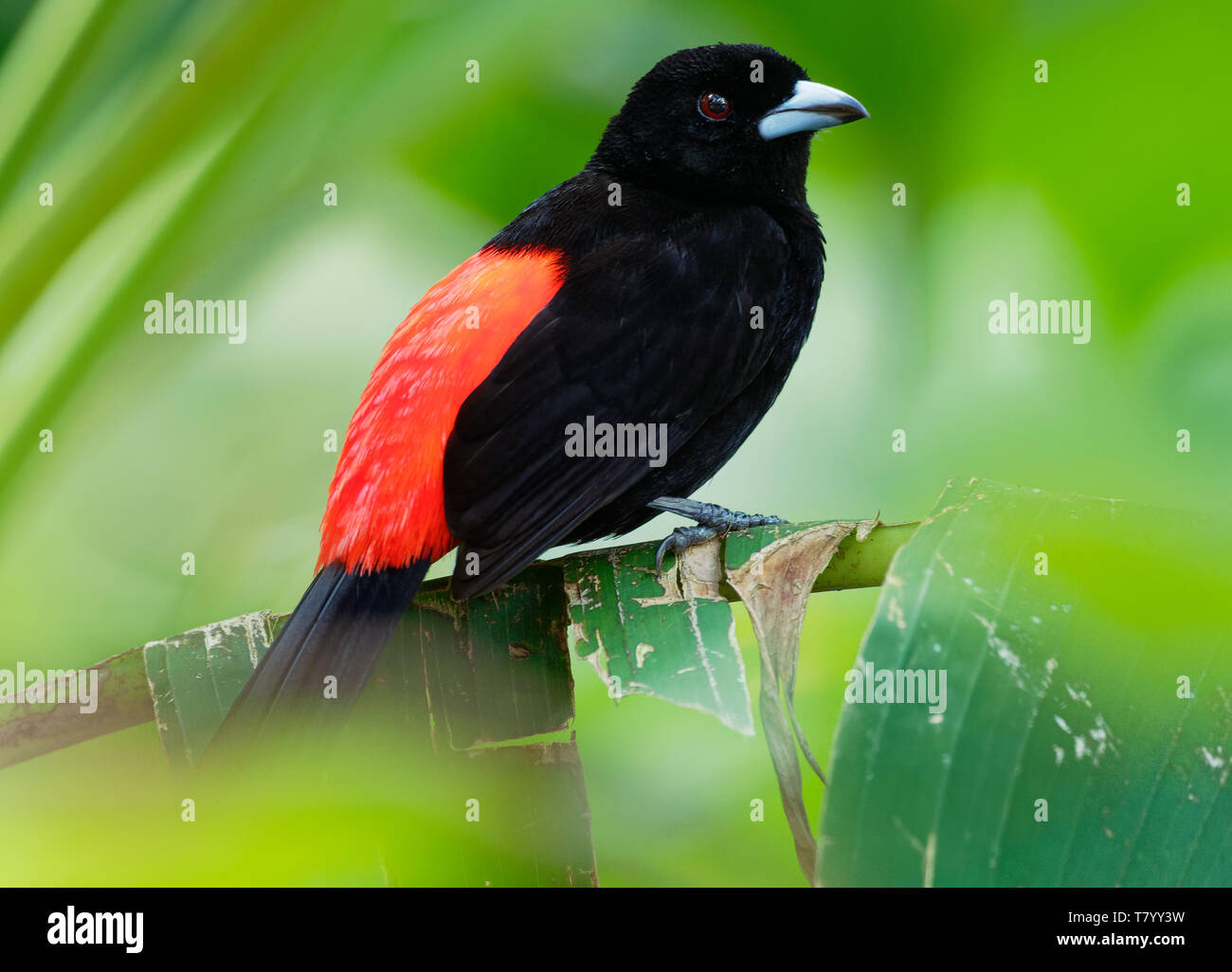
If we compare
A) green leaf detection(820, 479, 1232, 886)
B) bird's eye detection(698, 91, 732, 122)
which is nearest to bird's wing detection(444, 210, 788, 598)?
bird's eye detection(698, 91, 732, 122)

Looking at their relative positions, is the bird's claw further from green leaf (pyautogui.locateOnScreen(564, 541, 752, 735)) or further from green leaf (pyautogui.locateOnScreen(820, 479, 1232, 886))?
green leaf (pyautogui.locateOnScreen(820, 479, 1232, 886))

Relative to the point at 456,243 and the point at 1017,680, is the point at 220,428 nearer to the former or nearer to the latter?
the point at 456,243

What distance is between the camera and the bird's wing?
4.80 feet

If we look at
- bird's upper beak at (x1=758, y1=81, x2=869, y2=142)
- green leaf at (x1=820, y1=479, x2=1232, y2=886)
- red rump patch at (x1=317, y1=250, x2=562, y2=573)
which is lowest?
green leaf at (x1=820, y1=479, x2=1232, y2=886)

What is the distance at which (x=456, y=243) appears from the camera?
1.92 meters

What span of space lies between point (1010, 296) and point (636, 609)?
0.97 metres

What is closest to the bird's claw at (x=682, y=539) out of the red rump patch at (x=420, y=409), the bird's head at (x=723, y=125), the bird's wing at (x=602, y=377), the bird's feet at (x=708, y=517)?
the bird's feet at (x=708, y=517)

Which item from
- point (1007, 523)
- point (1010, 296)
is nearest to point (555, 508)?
point (1007, 523)

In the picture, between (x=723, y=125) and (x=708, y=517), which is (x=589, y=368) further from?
(x=723, y=125)

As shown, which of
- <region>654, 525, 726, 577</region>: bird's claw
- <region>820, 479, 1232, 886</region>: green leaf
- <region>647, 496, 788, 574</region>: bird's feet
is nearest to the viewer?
<region>820, 479, 1232, 886</region>: green leaf

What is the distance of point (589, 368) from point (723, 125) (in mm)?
614

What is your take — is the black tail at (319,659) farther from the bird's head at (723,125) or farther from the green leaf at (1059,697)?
the bird's head at (723,125)

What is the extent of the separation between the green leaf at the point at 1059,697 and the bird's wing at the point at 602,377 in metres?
0.56

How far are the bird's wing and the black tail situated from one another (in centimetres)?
11
